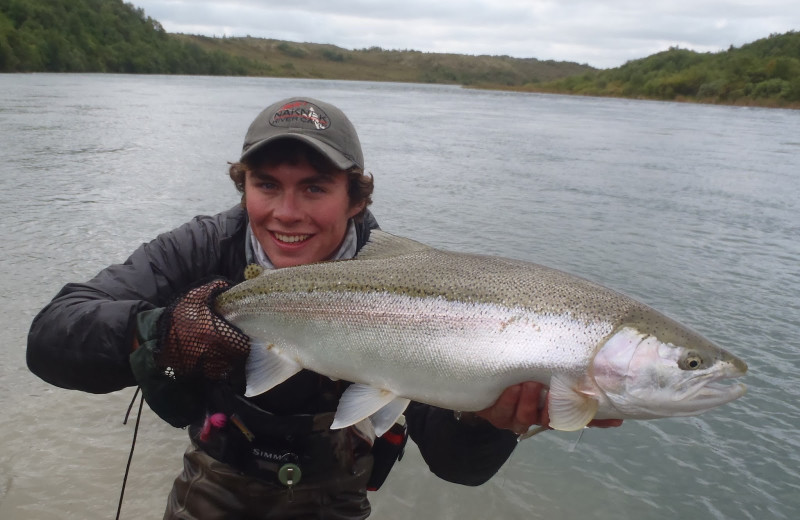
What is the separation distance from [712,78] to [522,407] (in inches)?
2246

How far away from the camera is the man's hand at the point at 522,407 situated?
84.2 inches

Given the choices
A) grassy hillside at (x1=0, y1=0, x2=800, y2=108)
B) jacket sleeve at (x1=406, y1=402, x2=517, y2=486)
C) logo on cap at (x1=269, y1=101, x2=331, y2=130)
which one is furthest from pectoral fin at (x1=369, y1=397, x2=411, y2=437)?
grassy hillside at (x1=0, y1=0, x2=800, y2=108)

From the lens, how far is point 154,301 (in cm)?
263

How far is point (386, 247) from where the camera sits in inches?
98.5

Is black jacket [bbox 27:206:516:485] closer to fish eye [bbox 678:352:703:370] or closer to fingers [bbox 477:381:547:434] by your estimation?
fingers [bbox 477:381:547:434]

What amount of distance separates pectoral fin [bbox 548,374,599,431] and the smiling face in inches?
46.2

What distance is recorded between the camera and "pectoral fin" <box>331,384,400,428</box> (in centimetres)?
220

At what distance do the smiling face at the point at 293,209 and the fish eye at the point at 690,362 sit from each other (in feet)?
4.72

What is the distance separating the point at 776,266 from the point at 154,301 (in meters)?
7.13

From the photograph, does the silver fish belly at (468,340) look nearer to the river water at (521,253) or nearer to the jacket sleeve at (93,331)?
the jacket sleeve at (93,331)

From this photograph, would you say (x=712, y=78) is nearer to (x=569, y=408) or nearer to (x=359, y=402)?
(x=569, y=408)

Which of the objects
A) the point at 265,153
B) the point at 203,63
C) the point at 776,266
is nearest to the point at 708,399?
the point at 265,153

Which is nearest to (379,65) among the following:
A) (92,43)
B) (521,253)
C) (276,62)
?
(276,62)

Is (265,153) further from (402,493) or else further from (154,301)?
(402,493)
